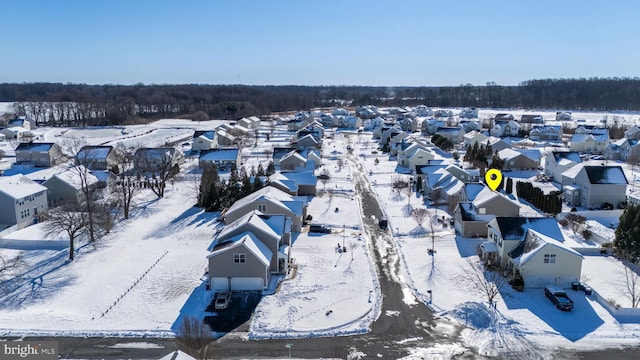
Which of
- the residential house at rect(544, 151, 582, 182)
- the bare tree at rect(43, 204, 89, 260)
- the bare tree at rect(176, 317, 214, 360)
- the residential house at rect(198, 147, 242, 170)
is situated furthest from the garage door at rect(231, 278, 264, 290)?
the residential house at rect(544, 151, 582, 182)

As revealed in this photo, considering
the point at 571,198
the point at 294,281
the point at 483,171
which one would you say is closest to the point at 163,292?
the point at 294,281

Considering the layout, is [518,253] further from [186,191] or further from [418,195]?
[186,191]

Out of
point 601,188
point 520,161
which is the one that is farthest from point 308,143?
point 601,188

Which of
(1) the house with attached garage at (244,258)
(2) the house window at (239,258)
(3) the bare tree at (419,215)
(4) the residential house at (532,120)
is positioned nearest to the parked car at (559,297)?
(3) the bare tree at (419,215)

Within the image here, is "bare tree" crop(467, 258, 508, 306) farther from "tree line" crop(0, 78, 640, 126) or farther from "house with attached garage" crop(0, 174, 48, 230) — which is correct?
"tree line" crop(0, 78, 640, 126)

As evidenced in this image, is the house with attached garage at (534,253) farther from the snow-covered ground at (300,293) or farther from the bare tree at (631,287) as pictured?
the bare tree at (631,287)
